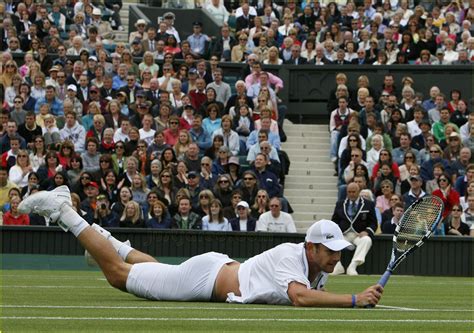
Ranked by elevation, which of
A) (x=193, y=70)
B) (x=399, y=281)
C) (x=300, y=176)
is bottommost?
(x=399, y=281)

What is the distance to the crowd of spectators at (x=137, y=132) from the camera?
21.1 m

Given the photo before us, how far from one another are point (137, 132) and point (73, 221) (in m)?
12.2

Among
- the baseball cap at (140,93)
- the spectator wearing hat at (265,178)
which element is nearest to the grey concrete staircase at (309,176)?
the spectator wearing hat at (265,178)

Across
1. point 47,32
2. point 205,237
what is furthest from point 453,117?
point 47,32

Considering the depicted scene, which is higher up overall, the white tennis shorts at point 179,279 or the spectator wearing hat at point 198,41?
the spectator wearing hat at point 198,41

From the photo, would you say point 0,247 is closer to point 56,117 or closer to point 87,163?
point 87,163

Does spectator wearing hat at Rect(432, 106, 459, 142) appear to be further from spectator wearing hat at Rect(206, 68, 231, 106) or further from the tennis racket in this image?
the tennis racket

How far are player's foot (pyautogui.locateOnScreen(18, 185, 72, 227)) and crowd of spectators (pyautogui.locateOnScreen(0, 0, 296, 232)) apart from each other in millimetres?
9033

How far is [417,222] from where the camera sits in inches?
418

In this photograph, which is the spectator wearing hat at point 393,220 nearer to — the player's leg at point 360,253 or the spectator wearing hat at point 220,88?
the player's leg at point 360,253

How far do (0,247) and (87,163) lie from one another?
3.35 metres

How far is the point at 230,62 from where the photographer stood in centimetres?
2731

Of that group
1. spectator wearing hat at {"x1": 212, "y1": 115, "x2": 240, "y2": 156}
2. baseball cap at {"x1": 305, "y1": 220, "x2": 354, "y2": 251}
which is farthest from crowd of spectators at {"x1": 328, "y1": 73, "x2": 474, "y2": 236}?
baseball cap at {"x1": 305, "y1": 220, "x2": 354, "y2": 251}

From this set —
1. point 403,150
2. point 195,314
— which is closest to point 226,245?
point 403,150
